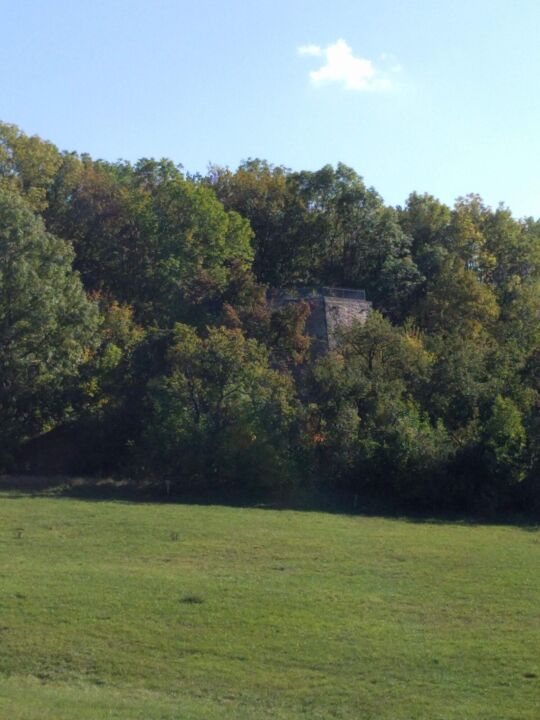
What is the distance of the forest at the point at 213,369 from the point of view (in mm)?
35219

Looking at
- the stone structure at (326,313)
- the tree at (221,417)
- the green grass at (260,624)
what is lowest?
the green grass at (260,624)

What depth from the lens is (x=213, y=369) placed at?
123ft

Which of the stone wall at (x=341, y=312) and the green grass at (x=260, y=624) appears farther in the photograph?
the stone wall at (x=341, y=312)

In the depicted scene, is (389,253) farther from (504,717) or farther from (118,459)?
(504,717)

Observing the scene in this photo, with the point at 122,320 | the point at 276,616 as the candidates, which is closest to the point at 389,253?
the point at 122,320

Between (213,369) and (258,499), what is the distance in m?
6.00

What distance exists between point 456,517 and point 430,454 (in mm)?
2630

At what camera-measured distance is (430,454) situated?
34.3 meters

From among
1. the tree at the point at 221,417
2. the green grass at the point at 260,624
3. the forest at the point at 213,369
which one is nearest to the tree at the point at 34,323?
the forest at the point at 213,369

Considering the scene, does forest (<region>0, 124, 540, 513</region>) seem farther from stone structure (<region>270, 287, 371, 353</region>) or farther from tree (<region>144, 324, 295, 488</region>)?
stone structure (<region>270, 287, 371, 353</region>)

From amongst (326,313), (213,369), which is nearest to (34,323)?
(213,369)

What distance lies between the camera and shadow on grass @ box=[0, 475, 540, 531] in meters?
32.7

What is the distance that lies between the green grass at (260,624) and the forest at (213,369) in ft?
28.5

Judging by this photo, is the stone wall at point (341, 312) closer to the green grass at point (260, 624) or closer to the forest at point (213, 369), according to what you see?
the forest at point (213, 369)
